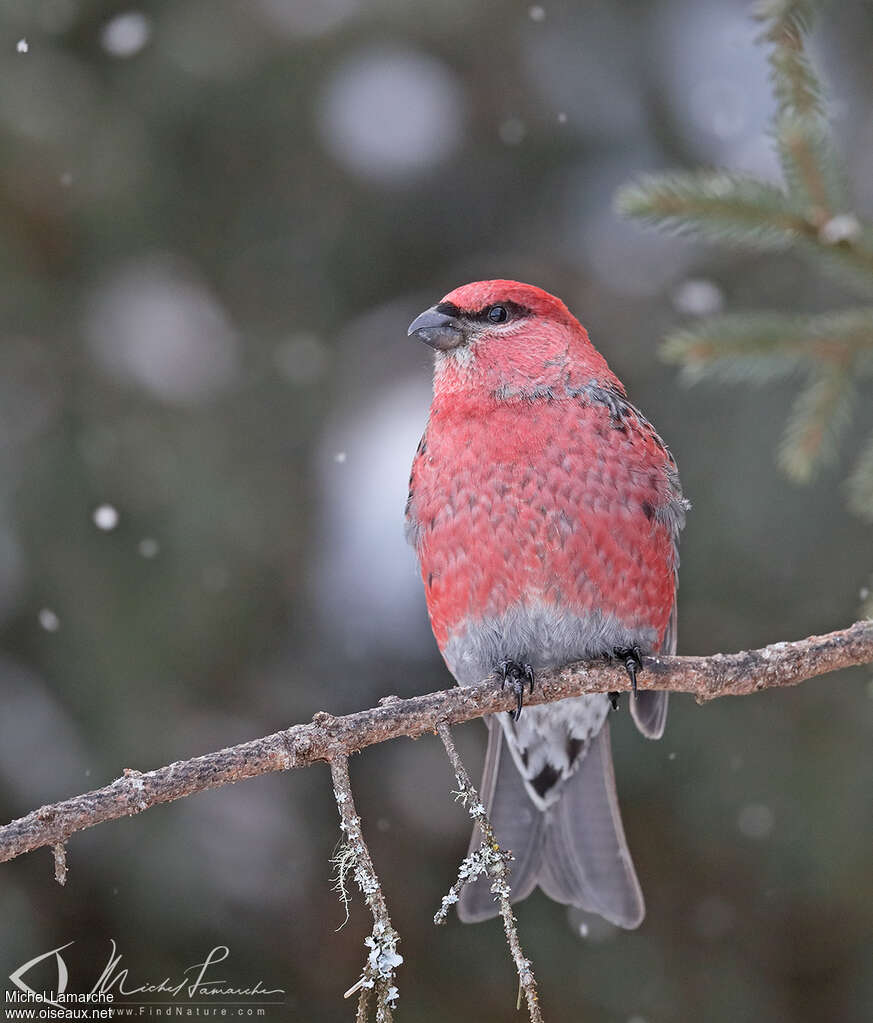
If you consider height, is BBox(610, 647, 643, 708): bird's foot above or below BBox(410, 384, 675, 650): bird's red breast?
below

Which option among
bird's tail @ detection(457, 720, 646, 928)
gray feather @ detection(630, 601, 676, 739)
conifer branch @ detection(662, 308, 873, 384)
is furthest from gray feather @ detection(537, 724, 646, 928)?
conifer branch @ detection(662, 308, 873, 384)

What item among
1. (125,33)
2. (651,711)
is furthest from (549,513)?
(125,33)

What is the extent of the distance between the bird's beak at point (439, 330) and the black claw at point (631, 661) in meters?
0.88

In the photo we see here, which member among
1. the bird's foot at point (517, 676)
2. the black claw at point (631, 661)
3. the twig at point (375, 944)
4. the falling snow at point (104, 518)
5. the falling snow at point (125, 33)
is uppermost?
the falling snow at point (125, 33)

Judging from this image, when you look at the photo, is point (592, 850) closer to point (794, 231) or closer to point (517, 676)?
point (517, 676)

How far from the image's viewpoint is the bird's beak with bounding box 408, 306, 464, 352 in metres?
2.78

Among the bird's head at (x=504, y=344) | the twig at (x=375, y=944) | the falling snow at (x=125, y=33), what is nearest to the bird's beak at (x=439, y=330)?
the bird's head at (x=504, y=344)

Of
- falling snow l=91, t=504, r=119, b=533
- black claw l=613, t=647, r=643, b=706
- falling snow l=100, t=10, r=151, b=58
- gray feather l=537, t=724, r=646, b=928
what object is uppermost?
falling snow l=100, t=10, r=151, b=58

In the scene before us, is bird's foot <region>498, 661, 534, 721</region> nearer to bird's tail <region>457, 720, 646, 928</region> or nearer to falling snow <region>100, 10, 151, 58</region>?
bird's tail <region>457, 720, 646, 928</region>

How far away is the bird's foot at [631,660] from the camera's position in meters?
2.41

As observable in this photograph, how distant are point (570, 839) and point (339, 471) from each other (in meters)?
1.47

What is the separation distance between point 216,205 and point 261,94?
417 mm

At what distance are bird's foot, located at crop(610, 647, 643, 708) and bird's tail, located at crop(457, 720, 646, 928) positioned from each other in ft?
1.96

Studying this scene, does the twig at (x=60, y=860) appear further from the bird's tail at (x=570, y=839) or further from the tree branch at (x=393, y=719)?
the bird's tail at (x=570, y=839)
